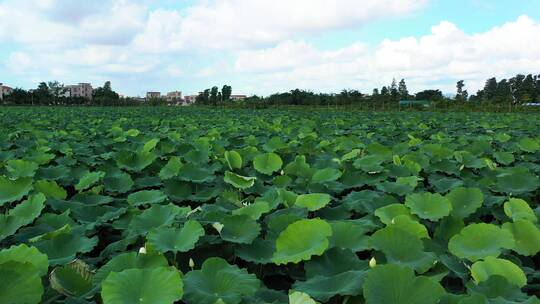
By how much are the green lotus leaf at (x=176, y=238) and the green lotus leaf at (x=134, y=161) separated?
174cm

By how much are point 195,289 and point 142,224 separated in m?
0.64

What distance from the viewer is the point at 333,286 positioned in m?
1.20

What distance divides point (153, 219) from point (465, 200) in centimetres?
132

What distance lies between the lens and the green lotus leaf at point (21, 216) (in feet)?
5.46

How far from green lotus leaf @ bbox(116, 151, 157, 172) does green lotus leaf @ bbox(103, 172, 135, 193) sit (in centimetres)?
49

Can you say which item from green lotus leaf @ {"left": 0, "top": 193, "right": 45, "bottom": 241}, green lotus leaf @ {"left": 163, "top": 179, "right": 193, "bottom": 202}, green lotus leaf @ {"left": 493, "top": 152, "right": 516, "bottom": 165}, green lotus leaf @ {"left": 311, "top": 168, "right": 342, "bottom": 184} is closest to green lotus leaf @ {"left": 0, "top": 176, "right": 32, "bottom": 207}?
green lotus leaf @ {"left": 0, "top": 193, "right": 45, "bottom": 241}

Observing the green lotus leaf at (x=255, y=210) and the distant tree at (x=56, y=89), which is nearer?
the green lotus leaf at (x=255, y=210)

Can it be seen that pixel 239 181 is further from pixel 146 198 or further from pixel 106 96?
pixel 106 96

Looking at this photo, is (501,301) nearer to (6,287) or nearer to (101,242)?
(6,287)

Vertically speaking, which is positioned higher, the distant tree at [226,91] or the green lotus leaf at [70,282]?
the distant tree at [226,91]

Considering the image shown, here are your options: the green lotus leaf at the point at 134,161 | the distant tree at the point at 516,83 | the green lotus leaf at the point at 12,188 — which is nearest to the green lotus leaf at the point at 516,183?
the green lotus leaf at the point at 134,161

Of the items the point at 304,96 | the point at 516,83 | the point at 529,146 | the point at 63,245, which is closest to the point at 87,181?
the point at 63,245

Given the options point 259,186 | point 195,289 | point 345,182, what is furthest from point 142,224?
point 345,182

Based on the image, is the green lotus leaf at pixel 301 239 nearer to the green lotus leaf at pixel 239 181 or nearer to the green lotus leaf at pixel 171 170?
the green lotus leaf at pixel 239 181
